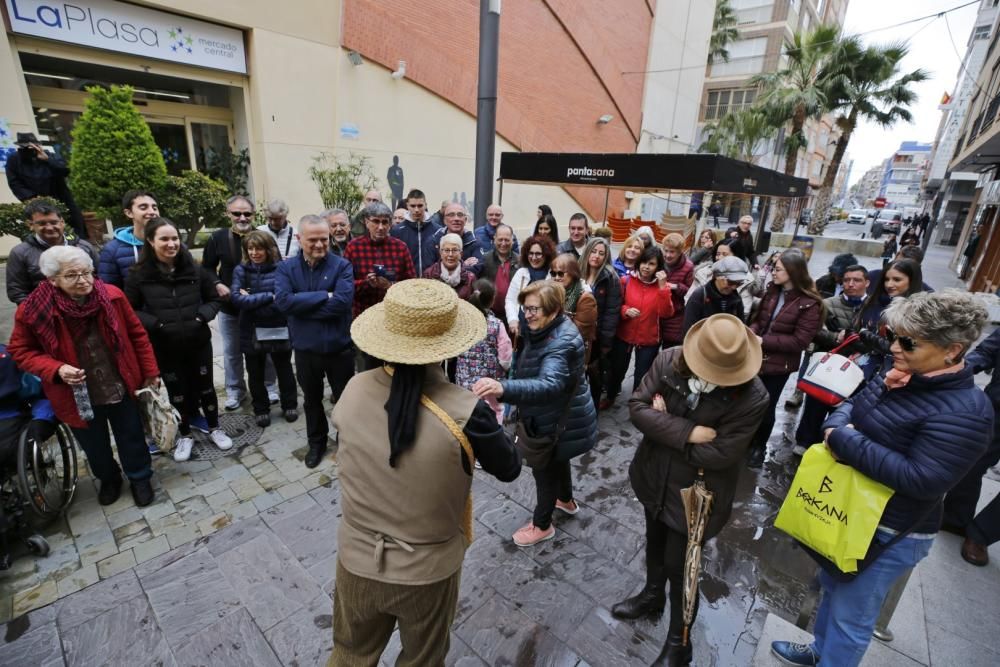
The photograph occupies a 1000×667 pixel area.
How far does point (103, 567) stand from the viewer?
2.89m

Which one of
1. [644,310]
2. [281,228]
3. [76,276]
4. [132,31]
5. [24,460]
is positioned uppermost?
[132,31]

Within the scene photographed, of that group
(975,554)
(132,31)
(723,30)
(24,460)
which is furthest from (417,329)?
(723,30)

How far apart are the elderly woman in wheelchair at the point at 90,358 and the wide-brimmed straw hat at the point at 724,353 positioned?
3431mm

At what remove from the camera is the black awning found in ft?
21.1

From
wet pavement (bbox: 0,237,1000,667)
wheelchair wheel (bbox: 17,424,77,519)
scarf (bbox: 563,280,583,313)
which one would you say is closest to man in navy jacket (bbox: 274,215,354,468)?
wet pavement (bbox: 0,237,1000,667)

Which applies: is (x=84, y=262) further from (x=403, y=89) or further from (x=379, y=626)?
(x=403, y=89)

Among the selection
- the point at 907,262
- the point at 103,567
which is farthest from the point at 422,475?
the point at 907,262

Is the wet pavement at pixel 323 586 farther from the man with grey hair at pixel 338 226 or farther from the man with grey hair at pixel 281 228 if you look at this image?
the man with grey hair at pixel 338 226

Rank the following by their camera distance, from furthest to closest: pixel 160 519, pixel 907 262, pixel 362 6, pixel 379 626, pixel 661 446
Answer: pixel 362 6
pixel 907 262
pixel 160 519
pixel 661 446
pixel 379 626

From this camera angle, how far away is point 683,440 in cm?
212

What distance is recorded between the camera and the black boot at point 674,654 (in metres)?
2.35

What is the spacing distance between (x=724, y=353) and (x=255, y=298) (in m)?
3.71

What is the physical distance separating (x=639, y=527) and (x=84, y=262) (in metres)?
3.96

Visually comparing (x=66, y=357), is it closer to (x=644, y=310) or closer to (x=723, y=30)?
(x=644, y=310)
